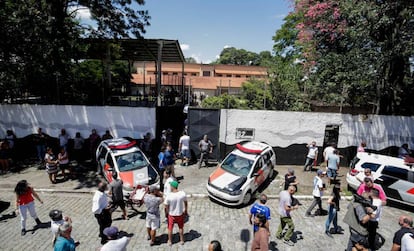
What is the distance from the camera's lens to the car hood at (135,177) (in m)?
8.98

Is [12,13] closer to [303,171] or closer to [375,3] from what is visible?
[303,171]

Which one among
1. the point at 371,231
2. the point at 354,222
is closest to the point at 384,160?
the point at 371,231

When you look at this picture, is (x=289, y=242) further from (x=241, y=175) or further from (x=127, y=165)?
(x=127, y=165)

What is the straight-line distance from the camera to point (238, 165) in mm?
9961

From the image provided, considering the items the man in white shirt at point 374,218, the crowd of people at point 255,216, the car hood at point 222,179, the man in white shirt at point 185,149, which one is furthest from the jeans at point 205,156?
the man in white shirt at point 374,218

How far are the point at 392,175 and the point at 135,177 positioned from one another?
9.14 metres

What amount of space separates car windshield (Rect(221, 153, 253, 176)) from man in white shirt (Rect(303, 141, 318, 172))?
13.1 ft

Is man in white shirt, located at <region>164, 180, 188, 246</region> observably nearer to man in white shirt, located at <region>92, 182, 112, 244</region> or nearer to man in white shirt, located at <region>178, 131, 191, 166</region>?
man in white shirt, located at <region>92, 182, 112, 244</region>

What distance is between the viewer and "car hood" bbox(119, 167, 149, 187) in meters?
8.98

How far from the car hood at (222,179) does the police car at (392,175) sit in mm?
4530

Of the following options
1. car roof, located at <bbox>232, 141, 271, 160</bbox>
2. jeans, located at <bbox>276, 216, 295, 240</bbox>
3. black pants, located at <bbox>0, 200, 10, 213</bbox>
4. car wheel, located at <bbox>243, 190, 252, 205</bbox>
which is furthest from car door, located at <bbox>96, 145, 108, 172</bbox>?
jeans, located at <bbox>276, 216, 295, 240</bbox>

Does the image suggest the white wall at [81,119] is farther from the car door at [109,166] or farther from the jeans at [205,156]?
the car door at [109,166]

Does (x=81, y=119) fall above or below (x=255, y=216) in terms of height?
above

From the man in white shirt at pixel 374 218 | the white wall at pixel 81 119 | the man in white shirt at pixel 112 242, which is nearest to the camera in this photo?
the man in white shirt at pixel 112 242
